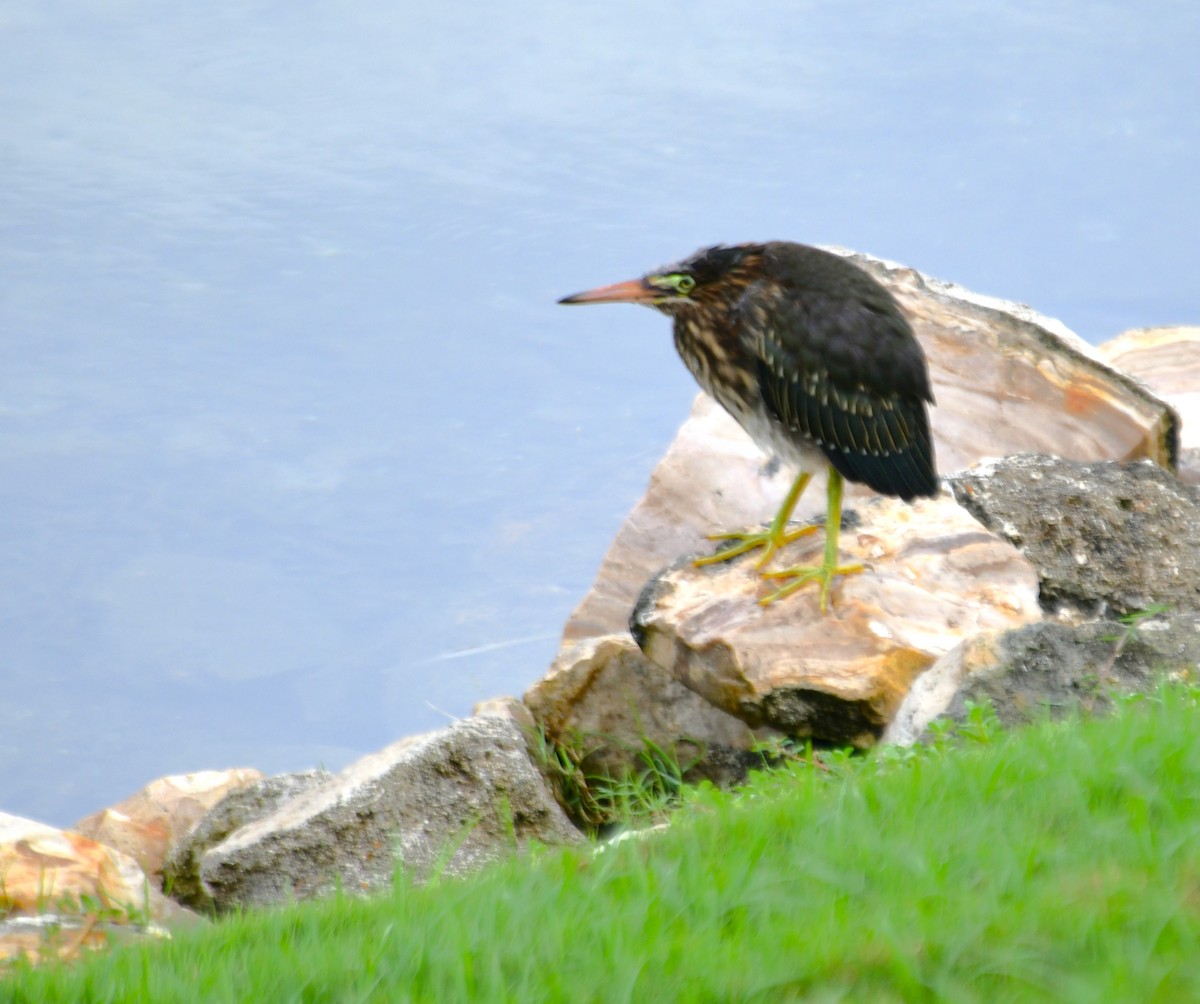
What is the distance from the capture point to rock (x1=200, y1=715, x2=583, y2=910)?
4242 mm

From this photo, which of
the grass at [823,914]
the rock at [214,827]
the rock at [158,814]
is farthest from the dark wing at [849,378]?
the rock at [158,814]

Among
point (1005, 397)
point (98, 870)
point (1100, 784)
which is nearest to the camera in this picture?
point (1100, 784)

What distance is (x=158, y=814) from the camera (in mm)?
5812

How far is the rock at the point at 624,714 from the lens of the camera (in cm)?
508

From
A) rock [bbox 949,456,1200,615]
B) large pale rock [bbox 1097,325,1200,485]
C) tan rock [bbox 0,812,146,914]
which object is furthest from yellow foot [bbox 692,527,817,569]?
large pale rock [bbox 1097,325,1200,485]

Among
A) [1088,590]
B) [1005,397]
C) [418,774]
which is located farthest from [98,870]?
[1005,397]

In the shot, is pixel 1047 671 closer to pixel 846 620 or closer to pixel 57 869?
pixel 846 620

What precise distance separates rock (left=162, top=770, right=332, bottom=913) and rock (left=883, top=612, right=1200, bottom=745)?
7.40 feet

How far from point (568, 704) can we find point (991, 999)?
3.43 m

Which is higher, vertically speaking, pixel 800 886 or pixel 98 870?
pixel 800 886

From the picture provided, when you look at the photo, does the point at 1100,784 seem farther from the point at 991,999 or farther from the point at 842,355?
the point at 842,355

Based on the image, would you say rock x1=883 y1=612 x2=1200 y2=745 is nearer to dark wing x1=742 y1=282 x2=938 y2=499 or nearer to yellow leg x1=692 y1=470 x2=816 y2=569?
dark wing x1=742 y1=282 x2=938 y2=499

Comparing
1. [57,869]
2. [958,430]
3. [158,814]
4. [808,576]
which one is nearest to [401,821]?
[57,869]

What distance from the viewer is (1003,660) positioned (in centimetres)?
392
